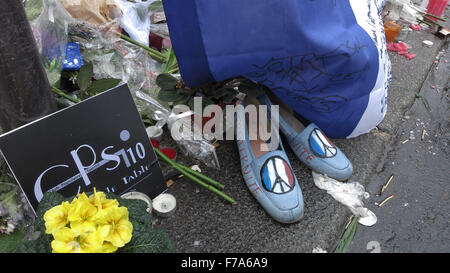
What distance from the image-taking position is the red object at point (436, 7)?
141 inches

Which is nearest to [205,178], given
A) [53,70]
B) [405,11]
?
[53,70]

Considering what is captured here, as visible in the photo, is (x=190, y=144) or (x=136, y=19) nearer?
(x=190, y=144)

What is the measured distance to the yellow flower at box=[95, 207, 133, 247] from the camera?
2.81 feet

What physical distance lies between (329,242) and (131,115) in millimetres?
1012

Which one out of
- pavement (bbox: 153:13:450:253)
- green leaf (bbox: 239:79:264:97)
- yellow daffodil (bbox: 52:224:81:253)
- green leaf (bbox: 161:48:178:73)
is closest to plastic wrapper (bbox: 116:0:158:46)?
green leaf (bbox: 161:48:178:73)

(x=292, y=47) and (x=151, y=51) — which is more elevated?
(x=292, y=47)

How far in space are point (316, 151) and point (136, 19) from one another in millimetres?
1404

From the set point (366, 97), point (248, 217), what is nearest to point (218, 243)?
point (248, 217)

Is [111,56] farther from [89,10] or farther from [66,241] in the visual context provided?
[66,241]

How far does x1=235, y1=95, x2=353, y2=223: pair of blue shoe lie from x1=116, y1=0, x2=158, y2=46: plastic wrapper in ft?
2.80

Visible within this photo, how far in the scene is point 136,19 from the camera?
88.6 inches

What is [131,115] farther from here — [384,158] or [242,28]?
[384,158]

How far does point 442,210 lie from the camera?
1.78m
